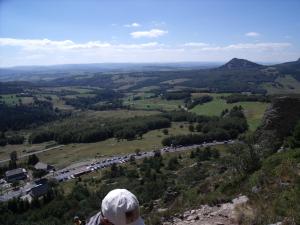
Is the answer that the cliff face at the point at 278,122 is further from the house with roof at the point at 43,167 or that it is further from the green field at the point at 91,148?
the green field at the point at 91,148

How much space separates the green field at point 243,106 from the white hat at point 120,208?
366 ft

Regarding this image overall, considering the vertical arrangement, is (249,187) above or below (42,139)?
above

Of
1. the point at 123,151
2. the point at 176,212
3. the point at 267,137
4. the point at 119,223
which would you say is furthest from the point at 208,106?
the point at 119,223

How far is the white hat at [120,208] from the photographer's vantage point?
3922 mm

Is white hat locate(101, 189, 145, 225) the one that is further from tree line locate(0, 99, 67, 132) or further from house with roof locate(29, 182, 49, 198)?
tree line locate(0, 99, 67, 132)

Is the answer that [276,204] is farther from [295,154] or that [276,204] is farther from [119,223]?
[119,223]

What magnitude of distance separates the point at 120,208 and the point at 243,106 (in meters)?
144

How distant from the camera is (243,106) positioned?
143375mm

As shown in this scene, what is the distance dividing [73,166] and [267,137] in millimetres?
78472

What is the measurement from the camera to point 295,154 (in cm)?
1831

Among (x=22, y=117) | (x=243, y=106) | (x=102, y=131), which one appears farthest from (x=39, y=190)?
(x=22, y=117)

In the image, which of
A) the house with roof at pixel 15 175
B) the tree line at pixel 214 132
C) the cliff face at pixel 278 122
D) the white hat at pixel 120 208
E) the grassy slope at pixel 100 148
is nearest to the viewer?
the white hat at pixel 120 208

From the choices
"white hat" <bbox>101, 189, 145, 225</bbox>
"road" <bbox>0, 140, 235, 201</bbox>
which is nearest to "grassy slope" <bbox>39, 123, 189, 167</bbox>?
"road" <bbox>0, 140, 235, 201</bbox>

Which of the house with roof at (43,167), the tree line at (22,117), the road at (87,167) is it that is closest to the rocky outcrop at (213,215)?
the road at (87,167)
